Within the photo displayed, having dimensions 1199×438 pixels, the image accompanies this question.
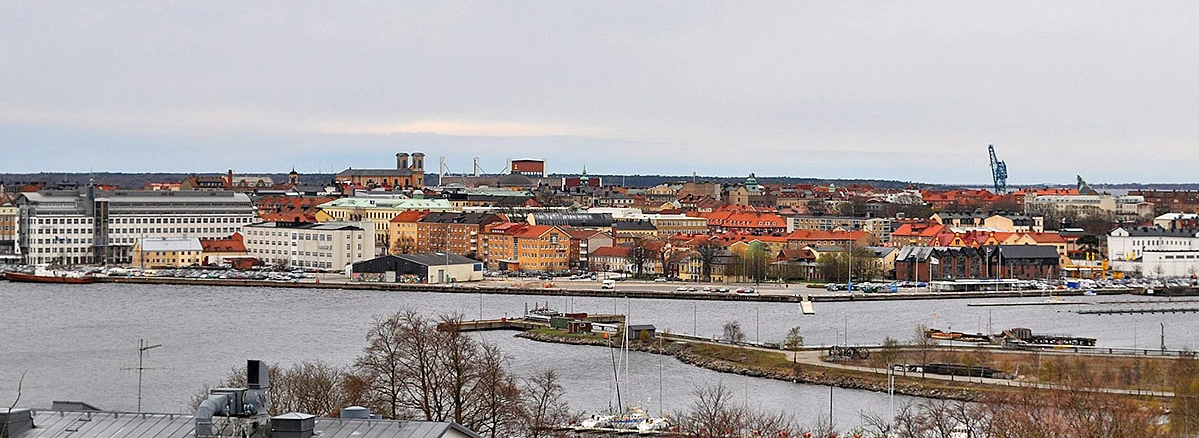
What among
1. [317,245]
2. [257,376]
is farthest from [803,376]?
[317,245]

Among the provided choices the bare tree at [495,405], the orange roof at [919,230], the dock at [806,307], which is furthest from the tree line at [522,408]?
the orange roof at [919,230]

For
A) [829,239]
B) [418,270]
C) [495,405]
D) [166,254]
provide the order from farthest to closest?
[829,239] < [166,254] < [418,270] < [495,405]

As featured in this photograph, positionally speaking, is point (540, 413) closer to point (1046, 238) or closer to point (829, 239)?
point (829, 239)

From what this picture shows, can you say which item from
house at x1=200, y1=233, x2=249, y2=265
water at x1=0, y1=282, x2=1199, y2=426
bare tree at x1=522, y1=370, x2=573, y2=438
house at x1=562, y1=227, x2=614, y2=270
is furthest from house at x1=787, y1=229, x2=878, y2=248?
bare tree at x1=522, y1=370, x2=573, y2=438

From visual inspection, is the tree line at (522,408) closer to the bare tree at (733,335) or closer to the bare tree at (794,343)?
the bare tree at (794,343)

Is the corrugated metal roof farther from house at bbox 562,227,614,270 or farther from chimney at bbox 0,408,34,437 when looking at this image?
house at bbox 562,227,614,270

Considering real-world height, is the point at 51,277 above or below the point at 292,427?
below
